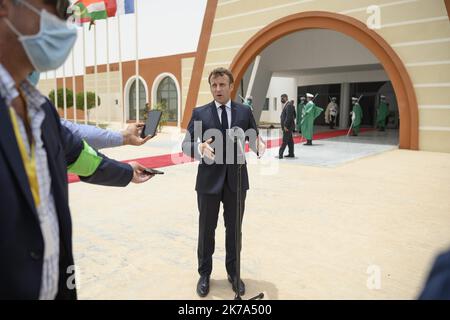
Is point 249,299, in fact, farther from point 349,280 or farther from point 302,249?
point 302,249

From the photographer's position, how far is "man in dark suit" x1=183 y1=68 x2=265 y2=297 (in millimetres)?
2934

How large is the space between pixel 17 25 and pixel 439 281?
133cm

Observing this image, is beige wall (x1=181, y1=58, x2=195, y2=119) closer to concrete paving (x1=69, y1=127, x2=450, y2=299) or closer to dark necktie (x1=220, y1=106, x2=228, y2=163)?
concrete paving (x1=69, y1=127, x2=450, y2=299)

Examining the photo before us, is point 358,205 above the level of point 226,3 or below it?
below

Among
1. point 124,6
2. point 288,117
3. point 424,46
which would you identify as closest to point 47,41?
point 288,117

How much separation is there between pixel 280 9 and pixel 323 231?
11177mm

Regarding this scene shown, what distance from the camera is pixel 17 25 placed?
1.17m

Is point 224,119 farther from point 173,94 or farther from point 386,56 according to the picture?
point 173,94

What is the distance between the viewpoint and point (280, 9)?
13539mm

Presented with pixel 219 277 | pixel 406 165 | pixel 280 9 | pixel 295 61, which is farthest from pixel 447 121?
pixel 219 277

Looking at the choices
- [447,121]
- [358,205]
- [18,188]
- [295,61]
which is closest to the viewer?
[18,188]

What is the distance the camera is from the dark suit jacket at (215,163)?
9.64 feet

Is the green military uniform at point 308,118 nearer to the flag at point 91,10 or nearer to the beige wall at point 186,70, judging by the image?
the flag at point 91,10
